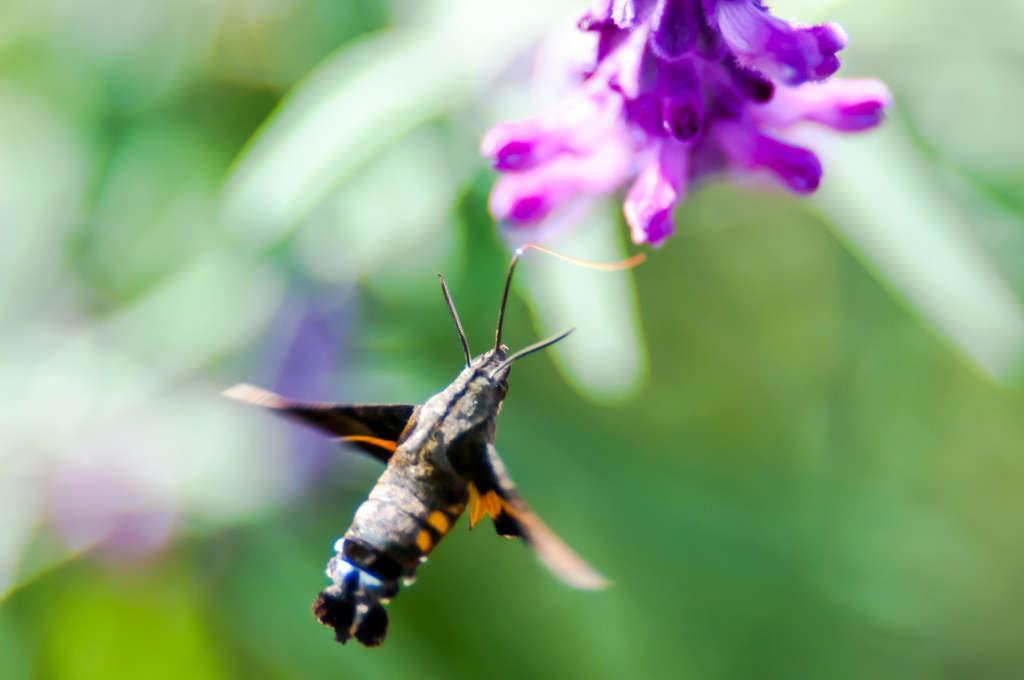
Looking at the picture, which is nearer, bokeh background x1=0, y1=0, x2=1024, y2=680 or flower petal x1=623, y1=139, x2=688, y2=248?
flower petal x1=623, y1=139, x2=688, y2=248

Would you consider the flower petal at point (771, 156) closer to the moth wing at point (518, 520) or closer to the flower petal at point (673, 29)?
the flower petal at point (673, 29)

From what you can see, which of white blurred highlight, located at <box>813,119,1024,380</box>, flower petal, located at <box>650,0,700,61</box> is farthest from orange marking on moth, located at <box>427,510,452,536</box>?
white blurred highlight, located at <box>813,119,1024,380</box>

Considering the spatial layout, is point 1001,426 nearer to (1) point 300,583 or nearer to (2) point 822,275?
(2) point 822,275

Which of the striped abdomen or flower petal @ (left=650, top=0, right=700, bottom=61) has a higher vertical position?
flower petal @ (left=650, top=0, right=700, bottom=61)

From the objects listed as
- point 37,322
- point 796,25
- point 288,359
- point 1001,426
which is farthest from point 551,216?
point 1001,426

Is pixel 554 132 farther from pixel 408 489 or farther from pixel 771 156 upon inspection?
pixel 408 489

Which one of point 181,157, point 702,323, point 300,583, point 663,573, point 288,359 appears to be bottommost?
point 663,573

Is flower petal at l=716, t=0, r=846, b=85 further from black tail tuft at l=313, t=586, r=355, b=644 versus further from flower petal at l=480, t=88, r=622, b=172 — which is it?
black tail tuft at l=313, t=586, r=355, b=644
